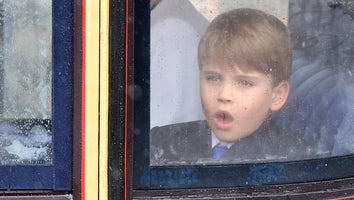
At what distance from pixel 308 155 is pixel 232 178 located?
0.95 ft

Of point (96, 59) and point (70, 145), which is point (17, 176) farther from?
point (96, 59)

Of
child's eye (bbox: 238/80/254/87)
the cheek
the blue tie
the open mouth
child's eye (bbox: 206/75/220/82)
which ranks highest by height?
child's eye (bbox: 206/75/220/82)

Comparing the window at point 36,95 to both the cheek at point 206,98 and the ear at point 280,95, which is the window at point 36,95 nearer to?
the cheek at point 206,98

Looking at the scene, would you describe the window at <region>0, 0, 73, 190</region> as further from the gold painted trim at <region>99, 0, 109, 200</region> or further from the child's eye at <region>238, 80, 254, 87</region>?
the child's eye at <region>238, 80, 254, 87</region>

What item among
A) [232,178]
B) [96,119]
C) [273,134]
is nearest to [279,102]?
[273,134]

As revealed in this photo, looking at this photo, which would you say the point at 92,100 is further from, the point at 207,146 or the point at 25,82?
the point at 207,146

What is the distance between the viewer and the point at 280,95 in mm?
2438

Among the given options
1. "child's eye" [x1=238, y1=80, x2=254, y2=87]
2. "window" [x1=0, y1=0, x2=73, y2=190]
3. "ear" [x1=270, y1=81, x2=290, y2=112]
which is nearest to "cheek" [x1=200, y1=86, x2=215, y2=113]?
"child's eye" [x1=238, y1=80, x2=254, y2=87]

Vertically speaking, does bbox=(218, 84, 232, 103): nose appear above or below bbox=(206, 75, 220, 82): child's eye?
below

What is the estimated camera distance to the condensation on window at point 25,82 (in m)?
2.28

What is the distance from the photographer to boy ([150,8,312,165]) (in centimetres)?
237

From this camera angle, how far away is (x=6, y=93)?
7.57 ft

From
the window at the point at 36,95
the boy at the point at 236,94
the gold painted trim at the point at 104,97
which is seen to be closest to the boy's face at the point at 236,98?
the boy at the point at 236,94

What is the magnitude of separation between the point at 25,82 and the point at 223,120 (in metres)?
0.66
